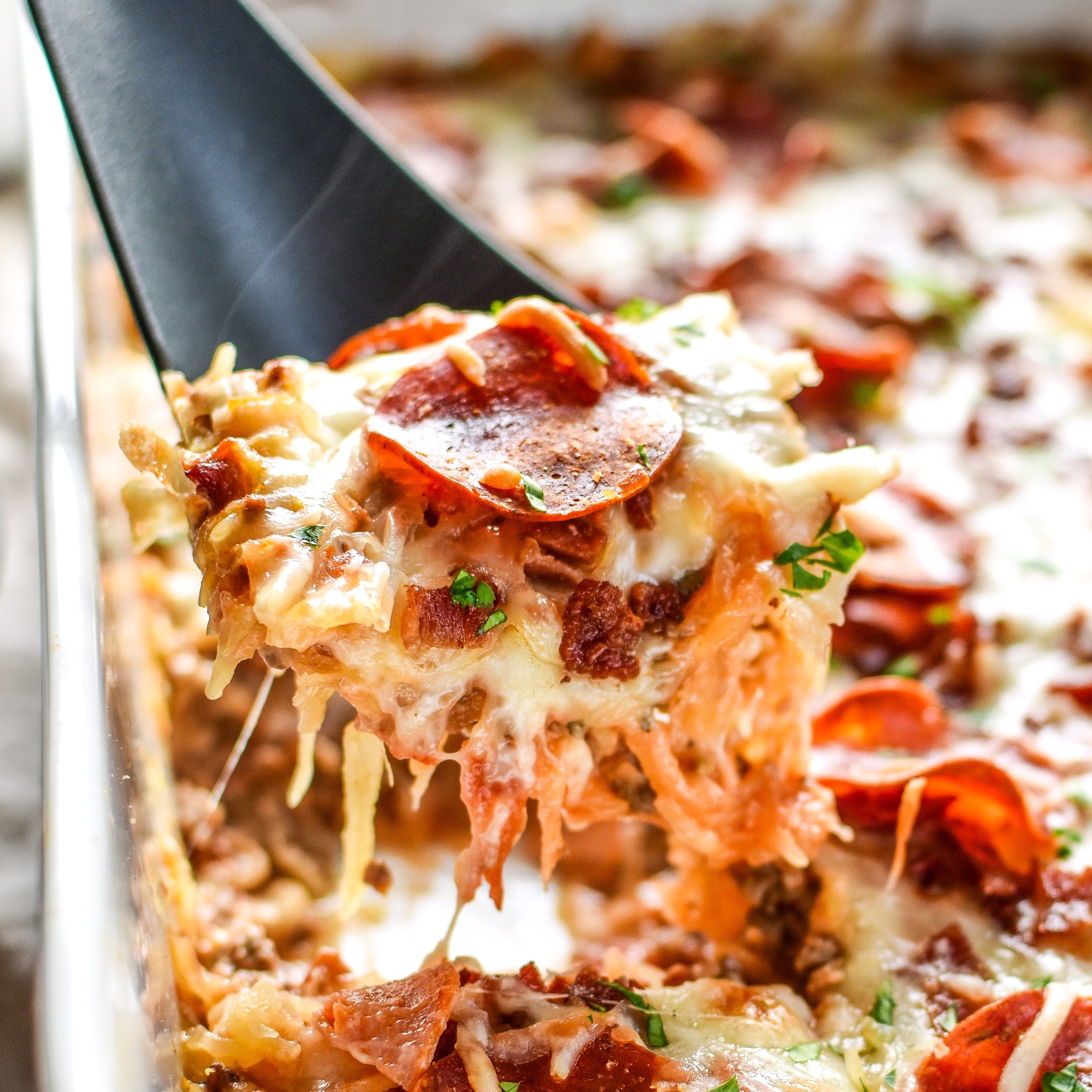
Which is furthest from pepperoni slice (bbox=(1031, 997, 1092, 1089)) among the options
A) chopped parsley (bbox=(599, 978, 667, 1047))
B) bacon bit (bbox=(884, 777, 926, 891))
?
chopped parsley (bbox=(599, 978, 667, 1047))

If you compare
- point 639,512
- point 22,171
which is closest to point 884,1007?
point 639,512

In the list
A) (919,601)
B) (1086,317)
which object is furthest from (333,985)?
(1086,317)

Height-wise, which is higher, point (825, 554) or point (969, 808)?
point (825, 554)

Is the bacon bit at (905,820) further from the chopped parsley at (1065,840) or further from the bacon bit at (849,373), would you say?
the bacon bit at (849,373)

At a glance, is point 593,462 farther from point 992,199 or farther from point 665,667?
point 992,199

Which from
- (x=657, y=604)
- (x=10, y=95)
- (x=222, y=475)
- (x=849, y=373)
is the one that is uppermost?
(x=10, y=95)

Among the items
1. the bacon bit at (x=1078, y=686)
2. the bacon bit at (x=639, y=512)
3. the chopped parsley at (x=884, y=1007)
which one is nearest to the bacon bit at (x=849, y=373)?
the bacon bit at (x=1078, y=686)

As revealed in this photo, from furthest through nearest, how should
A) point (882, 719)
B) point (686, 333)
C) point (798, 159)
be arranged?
point (798, 159) → point (882, 719) → point (686, 333)

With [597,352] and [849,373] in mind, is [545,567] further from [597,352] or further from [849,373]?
[849,373]
